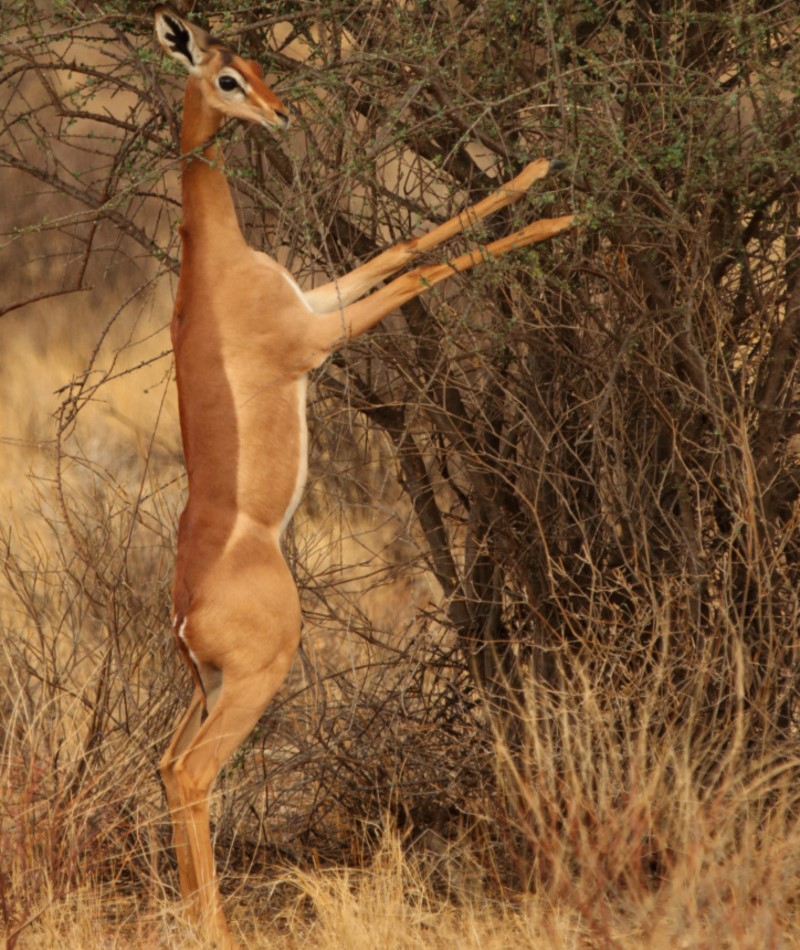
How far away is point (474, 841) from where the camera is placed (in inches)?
195

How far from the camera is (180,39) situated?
447 cm

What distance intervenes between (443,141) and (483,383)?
0.84 meters

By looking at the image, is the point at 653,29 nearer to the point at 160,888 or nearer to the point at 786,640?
the point at 786,640

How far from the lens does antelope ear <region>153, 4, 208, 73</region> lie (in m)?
4.42

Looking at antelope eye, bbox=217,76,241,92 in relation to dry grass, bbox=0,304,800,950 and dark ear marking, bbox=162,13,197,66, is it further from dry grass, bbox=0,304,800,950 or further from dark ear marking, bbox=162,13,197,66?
dry grass, bbox=0,304,800,950

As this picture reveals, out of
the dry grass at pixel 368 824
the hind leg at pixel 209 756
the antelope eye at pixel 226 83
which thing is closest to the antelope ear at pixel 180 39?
the antelope eye at pixel 226 83

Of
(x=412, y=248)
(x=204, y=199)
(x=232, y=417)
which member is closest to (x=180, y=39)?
(x=204, y=199)

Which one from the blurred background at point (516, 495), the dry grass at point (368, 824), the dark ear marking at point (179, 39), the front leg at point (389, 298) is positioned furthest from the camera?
the dark ear marking at point (179, 39)

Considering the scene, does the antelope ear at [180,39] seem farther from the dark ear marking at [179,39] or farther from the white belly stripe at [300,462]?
the white belly stripe at [300,462]

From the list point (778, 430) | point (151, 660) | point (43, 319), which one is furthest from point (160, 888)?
point (43, 319)

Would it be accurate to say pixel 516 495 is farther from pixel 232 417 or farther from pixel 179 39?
pixel 179 39

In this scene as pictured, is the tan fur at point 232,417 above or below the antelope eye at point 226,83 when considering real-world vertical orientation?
below

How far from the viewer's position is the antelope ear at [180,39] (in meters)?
4.42

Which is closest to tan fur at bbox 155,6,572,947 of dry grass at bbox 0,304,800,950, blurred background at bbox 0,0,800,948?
blurred background at bbox 0,0,800,948
